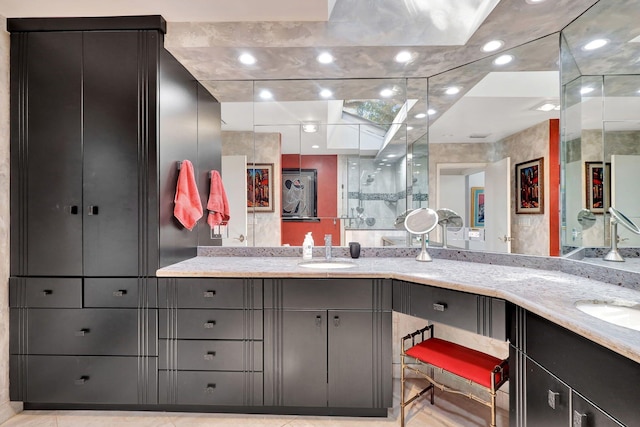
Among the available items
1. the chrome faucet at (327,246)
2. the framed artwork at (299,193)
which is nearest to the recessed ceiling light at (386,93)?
the framed artwork at (299,193)

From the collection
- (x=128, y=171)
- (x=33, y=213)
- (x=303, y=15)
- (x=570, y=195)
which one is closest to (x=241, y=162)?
(x=128, y=171)

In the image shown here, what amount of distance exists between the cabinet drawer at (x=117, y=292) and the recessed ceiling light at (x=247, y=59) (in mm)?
1503

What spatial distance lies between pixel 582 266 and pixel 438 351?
0.89 meters

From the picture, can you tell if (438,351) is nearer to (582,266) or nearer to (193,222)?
(582,266)

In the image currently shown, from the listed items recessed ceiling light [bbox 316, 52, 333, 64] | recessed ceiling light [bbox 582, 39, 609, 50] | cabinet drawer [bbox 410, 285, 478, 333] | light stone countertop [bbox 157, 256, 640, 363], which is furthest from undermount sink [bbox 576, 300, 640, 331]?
recessed ceiling light [bbox 316, 52, 333, 64]

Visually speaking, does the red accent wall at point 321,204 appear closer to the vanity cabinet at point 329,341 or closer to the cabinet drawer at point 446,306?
the vanity cabinet at point 329,341

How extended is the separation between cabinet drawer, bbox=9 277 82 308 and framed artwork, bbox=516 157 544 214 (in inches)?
108

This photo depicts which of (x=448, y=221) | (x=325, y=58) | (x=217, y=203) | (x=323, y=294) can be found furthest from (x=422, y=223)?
(x=217, y=203)

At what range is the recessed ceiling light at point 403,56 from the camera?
1.88 m

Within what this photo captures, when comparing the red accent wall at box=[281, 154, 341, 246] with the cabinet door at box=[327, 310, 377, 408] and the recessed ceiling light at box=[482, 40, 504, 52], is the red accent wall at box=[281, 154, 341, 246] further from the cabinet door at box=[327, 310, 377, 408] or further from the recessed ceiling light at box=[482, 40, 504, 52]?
the recessed ceiling light at box=[482, 40, 504, 52]

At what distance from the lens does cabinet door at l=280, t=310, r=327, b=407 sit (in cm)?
170

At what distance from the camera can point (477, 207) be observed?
2.00 metres

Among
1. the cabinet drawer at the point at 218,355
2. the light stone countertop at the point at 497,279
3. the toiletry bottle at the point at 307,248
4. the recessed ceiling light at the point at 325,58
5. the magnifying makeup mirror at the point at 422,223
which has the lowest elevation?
the cabinet drawer at the point at 218,355

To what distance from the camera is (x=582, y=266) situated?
158 cm
